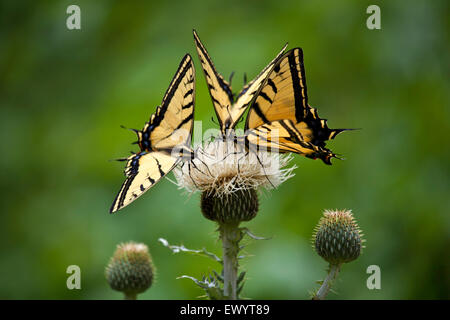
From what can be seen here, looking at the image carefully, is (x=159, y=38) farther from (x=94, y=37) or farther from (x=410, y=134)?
(x=410, y=134)

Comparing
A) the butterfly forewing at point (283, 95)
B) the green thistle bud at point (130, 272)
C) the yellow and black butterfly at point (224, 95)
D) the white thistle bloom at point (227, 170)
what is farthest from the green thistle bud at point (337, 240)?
the green thistle bud at point (130, 272)

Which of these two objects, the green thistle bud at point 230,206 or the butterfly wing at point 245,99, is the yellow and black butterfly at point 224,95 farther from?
the green thistle bud at point 230,206

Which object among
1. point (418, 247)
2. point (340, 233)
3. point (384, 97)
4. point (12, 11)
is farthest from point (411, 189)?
point (12, 11)

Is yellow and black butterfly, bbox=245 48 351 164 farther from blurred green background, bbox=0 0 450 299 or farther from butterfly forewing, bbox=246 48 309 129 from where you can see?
blurred green background, bbox=0 0 450 299

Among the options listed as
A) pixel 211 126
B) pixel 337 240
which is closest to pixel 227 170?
pixel 337 240

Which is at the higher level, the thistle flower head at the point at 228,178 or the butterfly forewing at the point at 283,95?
the butterfly forewing at the point at 283,95

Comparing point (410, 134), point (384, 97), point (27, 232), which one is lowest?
point (27, 232)

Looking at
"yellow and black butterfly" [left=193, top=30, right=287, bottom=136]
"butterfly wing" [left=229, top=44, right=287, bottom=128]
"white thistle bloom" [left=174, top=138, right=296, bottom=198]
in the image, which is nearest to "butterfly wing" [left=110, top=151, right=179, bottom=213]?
"white thistle bloom" [left=174, top=138, right=296, bottom=198]
